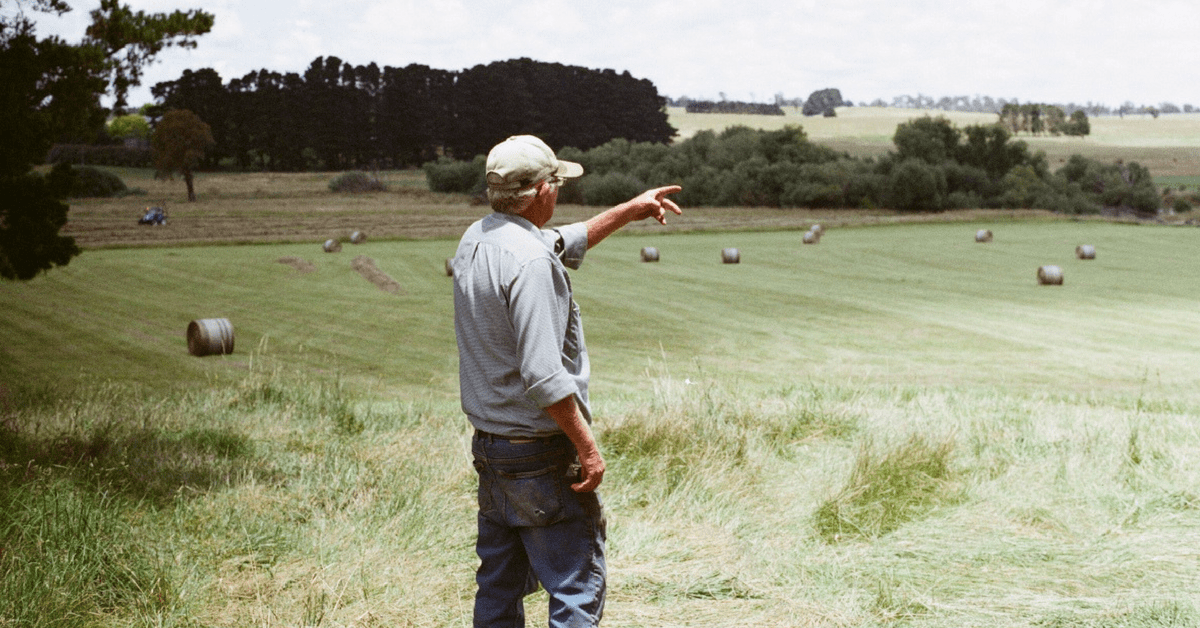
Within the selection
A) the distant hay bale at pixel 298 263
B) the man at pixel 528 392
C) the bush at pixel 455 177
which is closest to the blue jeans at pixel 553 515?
the man at pixel 528 392

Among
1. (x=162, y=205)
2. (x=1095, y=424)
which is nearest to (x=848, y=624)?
(x=1095, y=424)

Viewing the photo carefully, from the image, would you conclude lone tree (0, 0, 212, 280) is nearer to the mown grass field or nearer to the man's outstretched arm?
the mown grass field

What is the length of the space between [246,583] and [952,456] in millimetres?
4911

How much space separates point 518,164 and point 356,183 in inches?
2318

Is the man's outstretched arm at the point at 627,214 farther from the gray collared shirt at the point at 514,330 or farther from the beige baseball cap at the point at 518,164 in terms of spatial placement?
the beige baseball cap at the point at 518,164

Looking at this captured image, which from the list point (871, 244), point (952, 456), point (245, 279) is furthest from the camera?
point (871, 244)

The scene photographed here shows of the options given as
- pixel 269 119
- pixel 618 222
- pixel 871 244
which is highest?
pixel 269 119

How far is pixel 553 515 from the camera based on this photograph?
3.42m

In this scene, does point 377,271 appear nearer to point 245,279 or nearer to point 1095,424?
point 245,279

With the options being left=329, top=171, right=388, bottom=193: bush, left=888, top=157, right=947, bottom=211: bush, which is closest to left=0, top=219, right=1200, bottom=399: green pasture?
left=329, top=171, right=388, bottom=193: bush

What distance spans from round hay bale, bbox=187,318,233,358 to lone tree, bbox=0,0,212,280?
283 centimetres

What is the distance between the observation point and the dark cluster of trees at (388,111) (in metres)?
55.0

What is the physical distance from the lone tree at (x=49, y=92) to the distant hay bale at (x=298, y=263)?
15.2 metres

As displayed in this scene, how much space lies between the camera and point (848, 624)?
449 cm
